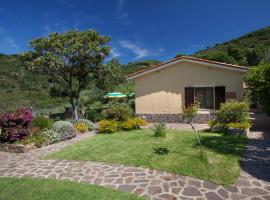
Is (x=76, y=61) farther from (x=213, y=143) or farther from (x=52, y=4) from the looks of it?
(x=213, y=143)

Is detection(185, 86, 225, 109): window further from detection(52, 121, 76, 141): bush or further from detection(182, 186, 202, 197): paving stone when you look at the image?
detection(182, 186, 202, 197): paving stone

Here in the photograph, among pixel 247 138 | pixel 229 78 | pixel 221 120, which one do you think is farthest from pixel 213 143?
pixel 229 78

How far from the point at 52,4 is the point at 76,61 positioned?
5.46m

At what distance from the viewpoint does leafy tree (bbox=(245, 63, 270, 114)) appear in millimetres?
12062

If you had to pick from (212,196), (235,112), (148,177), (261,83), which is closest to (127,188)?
(148,177)

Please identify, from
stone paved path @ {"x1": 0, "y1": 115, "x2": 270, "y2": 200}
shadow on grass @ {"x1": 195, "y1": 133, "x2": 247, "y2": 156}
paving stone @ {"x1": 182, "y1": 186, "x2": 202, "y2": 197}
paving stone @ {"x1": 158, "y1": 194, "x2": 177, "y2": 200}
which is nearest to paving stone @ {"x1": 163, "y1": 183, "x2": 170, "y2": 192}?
stone paved path @ {"x1": 0, "y1": 115, "x2": 270, "y2": 200}

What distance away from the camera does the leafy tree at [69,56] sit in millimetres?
16484

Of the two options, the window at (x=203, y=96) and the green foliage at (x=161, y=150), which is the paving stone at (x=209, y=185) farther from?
the window at (x=203, y=96)

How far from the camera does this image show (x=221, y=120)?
13.1 m

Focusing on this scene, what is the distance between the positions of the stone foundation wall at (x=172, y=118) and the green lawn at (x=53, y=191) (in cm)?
1183

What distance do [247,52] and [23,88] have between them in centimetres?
3991

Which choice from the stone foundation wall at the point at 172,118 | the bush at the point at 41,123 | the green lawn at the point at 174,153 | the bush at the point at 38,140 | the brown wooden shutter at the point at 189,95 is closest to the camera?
the green lawn at the point at 174,153

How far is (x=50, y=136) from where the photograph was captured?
12367mm

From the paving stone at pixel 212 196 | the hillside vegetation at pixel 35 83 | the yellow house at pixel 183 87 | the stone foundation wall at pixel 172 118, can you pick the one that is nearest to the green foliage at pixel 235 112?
the yellow house at pixel 183 87
